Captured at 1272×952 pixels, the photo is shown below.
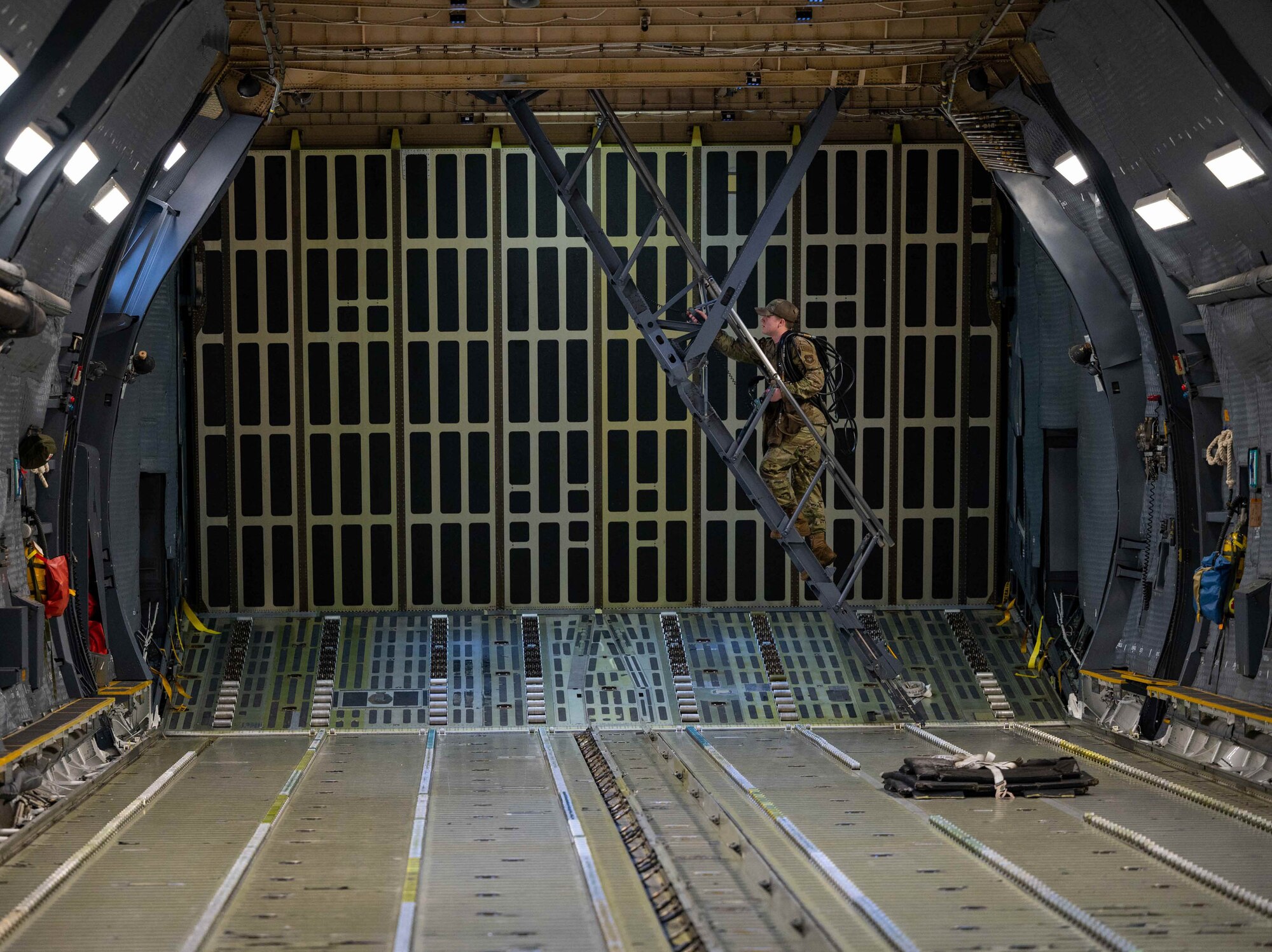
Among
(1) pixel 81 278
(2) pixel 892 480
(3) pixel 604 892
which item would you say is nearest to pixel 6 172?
(1) pixel 81 278

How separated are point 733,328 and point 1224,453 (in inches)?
156

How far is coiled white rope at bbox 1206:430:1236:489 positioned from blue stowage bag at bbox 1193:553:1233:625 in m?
0.55

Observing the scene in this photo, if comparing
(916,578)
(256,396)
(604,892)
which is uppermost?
(256,396)

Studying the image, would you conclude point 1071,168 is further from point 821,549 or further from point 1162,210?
point 821,549

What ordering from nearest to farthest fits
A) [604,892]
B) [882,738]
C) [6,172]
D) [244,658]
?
[604,892]
[6,172]
[882,738]
[244,658]

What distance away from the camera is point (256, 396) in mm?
13430

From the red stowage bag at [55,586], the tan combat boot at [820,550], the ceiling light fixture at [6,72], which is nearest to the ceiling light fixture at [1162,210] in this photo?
the tan combat boot at [820,550]

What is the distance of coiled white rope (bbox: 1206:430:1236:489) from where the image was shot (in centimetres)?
953

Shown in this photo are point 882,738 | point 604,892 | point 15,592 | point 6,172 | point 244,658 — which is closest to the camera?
point 604,892

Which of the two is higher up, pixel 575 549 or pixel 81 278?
pixel 81 278

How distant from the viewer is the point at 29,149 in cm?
701

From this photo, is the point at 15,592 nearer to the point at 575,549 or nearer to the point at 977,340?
the point at 575,549

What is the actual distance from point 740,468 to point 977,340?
12.4 feet

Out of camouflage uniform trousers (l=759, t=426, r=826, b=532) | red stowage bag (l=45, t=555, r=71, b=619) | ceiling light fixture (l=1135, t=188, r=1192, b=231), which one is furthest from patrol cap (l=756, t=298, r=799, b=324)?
red stowage bag (l=45, t=555, r=71, b=619)
